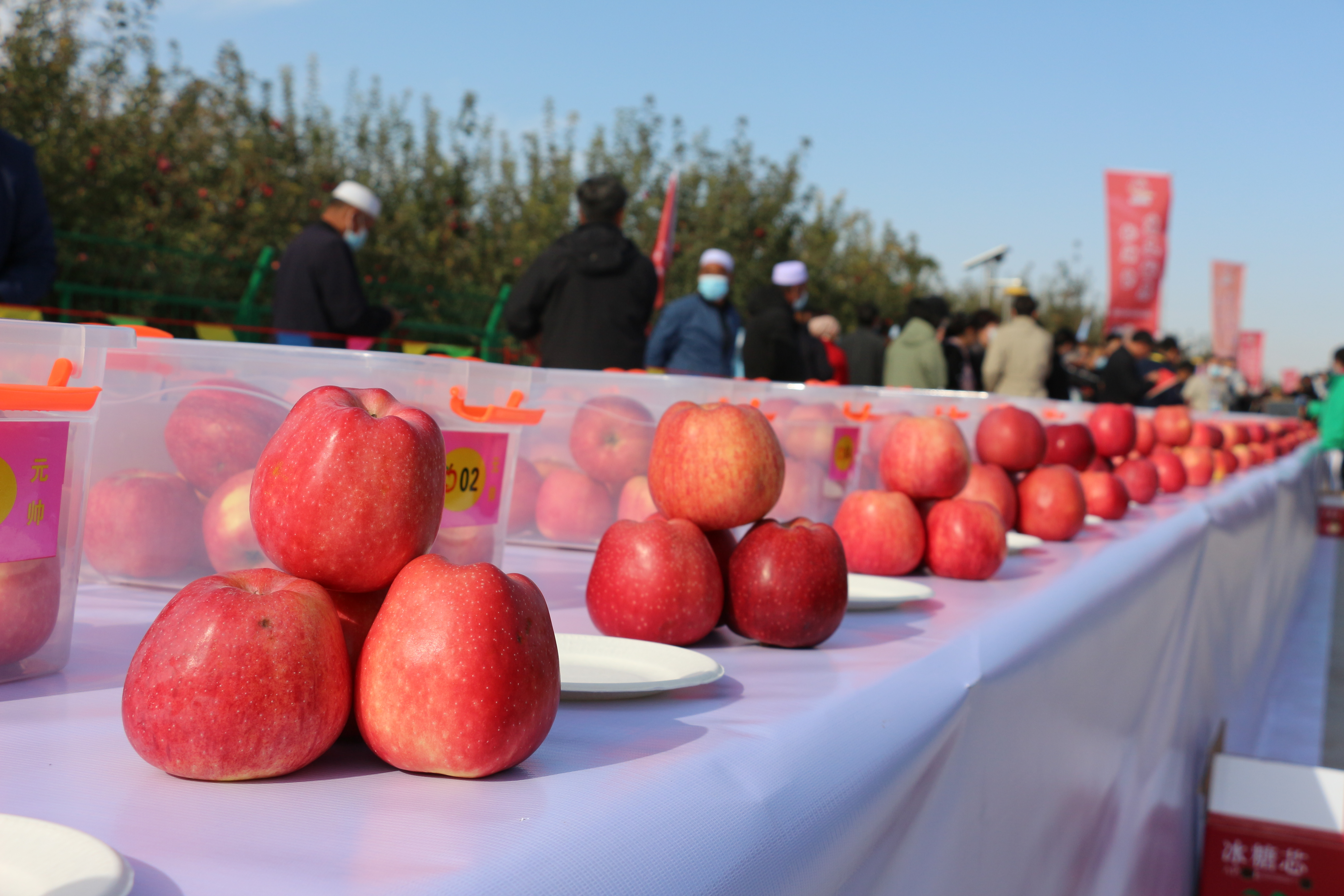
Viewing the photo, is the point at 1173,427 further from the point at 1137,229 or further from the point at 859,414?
the point at 1137,229

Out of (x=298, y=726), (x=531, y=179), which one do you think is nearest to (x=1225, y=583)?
(x=298, y=726)

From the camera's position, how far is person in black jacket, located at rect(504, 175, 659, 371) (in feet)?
13.6

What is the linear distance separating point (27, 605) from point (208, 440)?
1.05 ft

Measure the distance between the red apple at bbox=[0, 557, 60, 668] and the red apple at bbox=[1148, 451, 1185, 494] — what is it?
11.3 ft

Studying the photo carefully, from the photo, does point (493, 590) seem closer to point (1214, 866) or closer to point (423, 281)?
point (1214, 866)

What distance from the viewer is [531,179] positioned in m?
11.6

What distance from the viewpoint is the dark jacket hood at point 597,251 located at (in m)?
4.14

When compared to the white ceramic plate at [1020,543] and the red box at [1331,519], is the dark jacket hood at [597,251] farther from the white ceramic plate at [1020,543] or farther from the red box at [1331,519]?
the red box at [1331,519]

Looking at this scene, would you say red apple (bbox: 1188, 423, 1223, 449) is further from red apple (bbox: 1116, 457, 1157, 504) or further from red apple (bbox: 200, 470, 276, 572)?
red apple (bbox: 200, 470, 276, 572)

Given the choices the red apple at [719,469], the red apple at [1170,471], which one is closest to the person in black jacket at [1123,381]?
the red apple at [1170,471]

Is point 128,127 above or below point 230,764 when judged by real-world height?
above

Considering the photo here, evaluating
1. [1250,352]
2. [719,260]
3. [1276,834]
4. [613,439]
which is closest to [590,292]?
[719,260]

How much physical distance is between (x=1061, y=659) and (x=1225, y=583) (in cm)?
221

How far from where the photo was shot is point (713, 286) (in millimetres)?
5418
